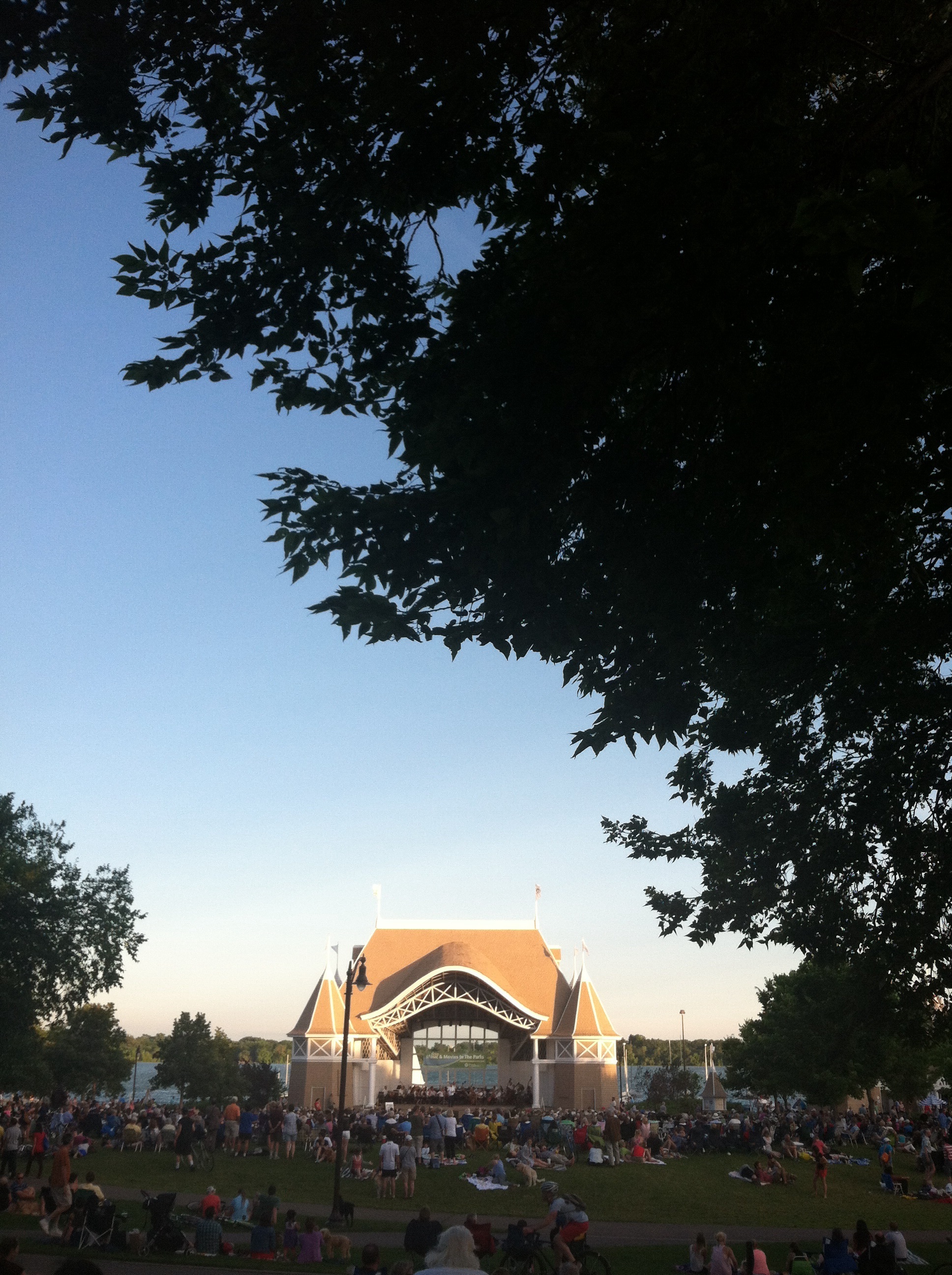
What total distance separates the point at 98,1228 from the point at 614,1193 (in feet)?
49.1

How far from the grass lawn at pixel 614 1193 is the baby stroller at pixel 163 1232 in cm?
369

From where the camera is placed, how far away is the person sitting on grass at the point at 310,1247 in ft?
56.9

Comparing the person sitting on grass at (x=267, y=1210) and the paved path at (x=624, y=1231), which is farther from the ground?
the person sitting on grass at (x=267, y=1210)

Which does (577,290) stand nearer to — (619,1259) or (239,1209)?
(619,1259)

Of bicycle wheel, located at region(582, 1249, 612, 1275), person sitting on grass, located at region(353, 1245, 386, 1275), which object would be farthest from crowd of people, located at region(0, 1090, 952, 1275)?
person sitting on grass, located at region(353, 1245, 386, 1275)

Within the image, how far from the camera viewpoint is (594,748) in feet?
28.9

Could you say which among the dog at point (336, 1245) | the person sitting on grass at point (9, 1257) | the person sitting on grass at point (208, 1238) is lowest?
the dog at point (336, 1245)

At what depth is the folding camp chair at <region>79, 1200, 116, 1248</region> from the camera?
683 inches

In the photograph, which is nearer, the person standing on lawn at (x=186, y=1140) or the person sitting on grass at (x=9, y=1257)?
the person sitting on grass at (x=9, y=1257)

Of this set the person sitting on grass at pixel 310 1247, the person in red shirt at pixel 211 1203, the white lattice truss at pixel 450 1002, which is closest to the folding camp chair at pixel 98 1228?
the person in red shirt at pixel 211 1203

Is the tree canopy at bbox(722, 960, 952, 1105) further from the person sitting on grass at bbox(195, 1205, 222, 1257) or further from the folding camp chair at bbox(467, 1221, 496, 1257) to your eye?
the person sitting on grass at bbox(195, 1205, 222, 1257)

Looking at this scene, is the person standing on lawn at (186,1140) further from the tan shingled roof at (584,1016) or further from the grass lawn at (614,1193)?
the tan shingled roof at (584,1016)

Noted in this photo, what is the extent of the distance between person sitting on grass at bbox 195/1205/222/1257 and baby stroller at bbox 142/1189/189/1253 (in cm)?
34

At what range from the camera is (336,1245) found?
18.2m
